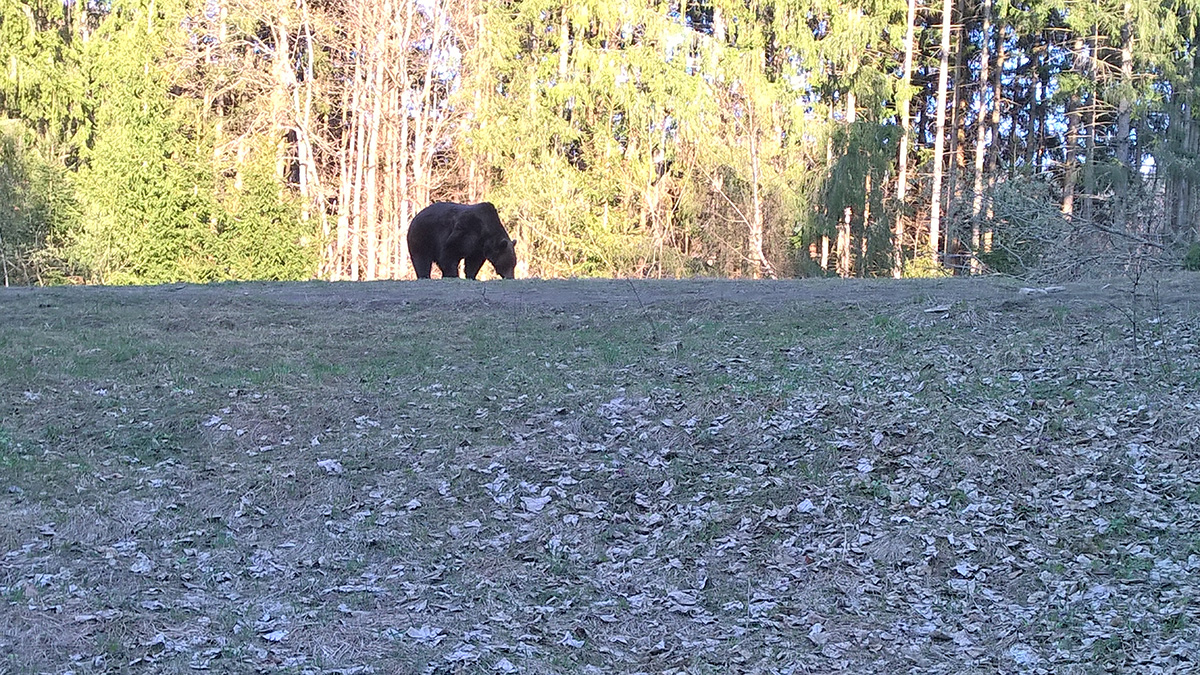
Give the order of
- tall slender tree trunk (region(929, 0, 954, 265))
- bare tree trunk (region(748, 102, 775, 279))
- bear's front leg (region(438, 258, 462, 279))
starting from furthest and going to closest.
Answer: tall slender tree trunk (region(929, 0, 954, 265))
bare tree trunk (region(748, 102, 775, 279))
bear's front leg (region(438, 258, 462, 279))

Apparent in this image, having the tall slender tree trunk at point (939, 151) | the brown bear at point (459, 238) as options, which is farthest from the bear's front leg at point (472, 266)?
the tall slender tree trunk at point (939, 151)

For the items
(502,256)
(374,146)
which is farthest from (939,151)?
(502,256)

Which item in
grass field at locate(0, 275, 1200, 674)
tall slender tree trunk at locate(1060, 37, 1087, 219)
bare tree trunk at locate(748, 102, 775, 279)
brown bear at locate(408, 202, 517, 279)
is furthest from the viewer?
tall slender tree trunk at locate(1060, 37, 1087, 219)

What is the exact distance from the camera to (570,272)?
30.8 metres

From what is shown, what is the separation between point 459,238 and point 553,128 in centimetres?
1469

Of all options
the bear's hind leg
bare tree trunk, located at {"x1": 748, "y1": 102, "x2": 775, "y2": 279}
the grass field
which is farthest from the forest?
the grass field

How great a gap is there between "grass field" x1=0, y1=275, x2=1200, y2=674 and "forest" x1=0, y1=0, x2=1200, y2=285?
16331 millimetres

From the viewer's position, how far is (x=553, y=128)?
31547 mm

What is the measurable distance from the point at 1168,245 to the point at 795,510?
8216 mm

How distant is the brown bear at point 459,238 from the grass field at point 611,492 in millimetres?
5369

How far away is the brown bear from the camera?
17.6 meters

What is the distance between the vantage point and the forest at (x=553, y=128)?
90.6 ft

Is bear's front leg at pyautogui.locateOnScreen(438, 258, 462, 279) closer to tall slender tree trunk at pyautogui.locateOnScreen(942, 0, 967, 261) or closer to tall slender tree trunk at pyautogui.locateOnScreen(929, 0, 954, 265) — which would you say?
tall slender tree trunk at pyautogui.locateOnScreen(942, 0, 967, 261)

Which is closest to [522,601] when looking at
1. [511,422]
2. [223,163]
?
[511,422]
